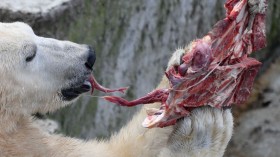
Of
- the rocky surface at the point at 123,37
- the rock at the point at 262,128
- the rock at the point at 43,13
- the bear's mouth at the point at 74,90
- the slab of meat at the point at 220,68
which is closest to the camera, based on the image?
the slab of meat at the point at 220,68

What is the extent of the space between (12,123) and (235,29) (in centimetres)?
86

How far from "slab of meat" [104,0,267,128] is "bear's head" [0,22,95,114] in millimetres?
316

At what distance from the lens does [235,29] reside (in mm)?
2920

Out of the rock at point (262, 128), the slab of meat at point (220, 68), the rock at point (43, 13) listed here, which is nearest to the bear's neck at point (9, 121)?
the slab of meat at point (220, 68)

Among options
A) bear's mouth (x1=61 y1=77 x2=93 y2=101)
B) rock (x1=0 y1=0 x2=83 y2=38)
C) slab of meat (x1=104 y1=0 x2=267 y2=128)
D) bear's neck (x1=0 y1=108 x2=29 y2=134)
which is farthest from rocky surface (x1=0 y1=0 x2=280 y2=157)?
slab of meat (x1=104 y1=0 x2=267 y2=128)

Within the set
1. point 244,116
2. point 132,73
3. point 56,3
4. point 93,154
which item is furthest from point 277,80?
point 93,154

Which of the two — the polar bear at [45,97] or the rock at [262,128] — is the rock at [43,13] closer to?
the polar bear at [45,97]

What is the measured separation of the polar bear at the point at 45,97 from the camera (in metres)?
2.90

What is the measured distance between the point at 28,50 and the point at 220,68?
691 mm

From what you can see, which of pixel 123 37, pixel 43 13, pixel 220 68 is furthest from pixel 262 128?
pixel 220 68

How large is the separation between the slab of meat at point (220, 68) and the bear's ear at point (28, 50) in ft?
1.56

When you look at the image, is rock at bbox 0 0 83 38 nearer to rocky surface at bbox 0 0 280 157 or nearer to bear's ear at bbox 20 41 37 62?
rocky surface at bbox 0 0 280 157

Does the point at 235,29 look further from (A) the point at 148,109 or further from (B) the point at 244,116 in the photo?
(B) the point at 244,116

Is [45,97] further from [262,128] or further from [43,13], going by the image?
[262,128]
